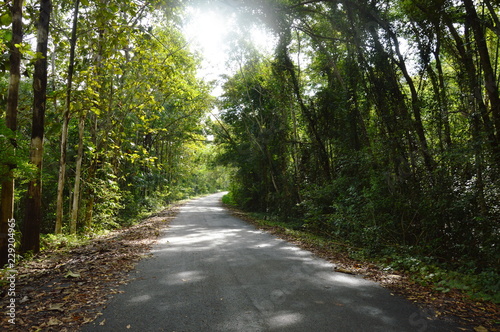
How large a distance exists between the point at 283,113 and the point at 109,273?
1388 cm

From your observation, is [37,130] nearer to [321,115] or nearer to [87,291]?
[87,291]

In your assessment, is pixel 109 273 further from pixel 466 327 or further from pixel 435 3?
pixel 435 3

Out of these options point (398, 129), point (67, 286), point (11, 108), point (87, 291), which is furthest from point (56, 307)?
point (398, 129)

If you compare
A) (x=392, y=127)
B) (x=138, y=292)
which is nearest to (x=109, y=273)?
(x=138, y=292)

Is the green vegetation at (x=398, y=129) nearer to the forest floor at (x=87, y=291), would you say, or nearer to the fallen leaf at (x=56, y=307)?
the forest floor at (x=87, y=291)

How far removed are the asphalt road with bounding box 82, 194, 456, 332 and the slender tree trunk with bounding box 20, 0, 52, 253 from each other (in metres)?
2.80

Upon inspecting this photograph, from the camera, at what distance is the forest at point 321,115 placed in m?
6.34

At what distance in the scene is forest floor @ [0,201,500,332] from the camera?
350 centimetres

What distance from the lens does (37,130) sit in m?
6.55

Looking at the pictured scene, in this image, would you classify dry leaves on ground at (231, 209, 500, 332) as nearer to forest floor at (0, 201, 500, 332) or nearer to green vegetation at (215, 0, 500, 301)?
forest floor at (0, 201, 500, 332)

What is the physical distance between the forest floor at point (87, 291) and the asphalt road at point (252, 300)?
0.27 m

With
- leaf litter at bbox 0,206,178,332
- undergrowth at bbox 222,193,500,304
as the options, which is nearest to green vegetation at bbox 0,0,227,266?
leaf litter at bbox 0,206,178,332

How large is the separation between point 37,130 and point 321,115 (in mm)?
11437

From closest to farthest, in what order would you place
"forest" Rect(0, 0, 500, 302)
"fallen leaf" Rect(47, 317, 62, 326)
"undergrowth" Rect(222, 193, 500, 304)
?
"fallen leaf" Rect(47, 317, 62, 326) → "undergrowth" Rect(222, 193, 500, 304) → "forest" Rect(0, 0, 500, 302)
